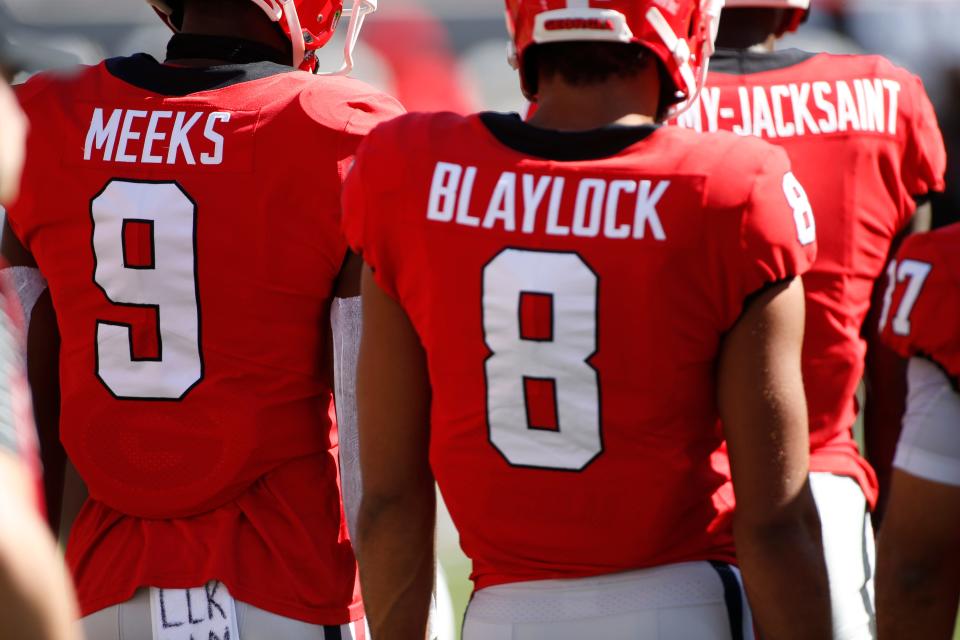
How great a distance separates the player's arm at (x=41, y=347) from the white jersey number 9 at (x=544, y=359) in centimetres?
93

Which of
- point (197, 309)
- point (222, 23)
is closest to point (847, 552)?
point (197, 309)

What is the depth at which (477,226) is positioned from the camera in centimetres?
194

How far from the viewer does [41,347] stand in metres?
2.49

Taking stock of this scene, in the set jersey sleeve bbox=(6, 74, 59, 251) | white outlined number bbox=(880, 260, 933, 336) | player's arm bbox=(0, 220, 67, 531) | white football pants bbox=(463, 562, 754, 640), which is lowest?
white football pants bbox=(463, 562, 754, 640)

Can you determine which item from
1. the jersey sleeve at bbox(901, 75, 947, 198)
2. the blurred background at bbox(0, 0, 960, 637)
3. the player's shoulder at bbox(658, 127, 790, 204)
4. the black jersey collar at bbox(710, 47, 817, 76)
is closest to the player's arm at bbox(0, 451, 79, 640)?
the player's shoulder at bbox(658, 127, 790, 204)

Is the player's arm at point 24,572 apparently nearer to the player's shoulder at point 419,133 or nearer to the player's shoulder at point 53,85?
the player's shoulder at point 419,133

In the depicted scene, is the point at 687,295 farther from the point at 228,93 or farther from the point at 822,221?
the point at 228,93

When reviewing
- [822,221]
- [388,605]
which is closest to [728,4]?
[822,221]

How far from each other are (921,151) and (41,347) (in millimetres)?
1657

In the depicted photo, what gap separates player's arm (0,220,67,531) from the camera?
8.07 feet

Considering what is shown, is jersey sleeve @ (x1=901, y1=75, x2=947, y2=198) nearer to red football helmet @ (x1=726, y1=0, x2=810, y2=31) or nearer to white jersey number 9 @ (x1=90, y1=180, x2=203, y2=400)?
red football helmet @ (x1=726, y1=0, x2=810, y2=31)

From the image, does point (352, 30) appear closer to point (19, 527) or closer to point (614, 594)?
point (614, 594)

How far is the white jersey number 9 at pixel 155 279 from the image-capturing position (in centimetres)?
232

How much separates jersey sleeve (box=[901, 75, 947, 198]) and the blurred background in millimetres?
4251
